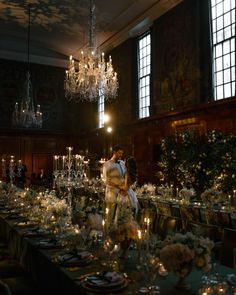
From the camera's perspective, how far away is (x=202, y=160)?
851cm

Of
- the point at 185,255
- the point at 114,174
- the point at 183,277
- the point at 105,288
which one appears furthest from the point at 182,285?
the point at 114,174

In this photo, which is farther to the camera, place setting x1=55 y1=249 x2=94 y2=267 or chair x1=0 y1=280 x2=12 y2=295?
place setting x1=55 y1=249 x2=94 y2=267

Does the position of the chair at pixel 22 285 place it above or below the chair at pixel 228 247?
below

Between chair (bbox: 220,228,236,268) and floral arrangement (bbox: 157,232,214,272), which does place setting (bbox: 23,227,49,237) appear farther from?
floral arrangement (bbox: 157,232,214,272)

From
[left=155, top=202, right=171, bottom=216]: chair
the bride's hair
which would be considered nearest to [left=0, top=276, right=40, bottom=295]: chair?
the bride's hair

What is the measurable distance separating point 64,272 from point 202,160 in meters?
5.95

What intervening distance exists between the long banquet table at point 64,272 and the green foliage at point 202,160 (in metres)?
4.67

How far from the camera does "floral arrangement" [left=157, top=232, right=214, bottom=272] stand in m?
2.55

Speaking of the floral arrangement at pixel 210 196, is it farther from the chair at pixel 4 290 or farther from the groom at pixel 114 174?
the chair at pixel 4 290

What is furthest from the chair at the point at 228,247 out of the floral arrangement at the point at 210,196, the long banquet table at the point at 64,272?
the floral arrangement at the point at 210,196

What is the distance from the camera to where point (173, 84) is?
13242 mm

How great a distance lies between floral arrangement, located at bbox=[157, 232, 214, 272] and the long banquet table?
0.21 meters

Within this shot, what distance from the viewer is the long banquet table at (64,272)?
2713 millimetres

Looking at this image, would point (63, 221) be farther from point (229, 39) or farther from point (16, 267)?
point (229, 39)
